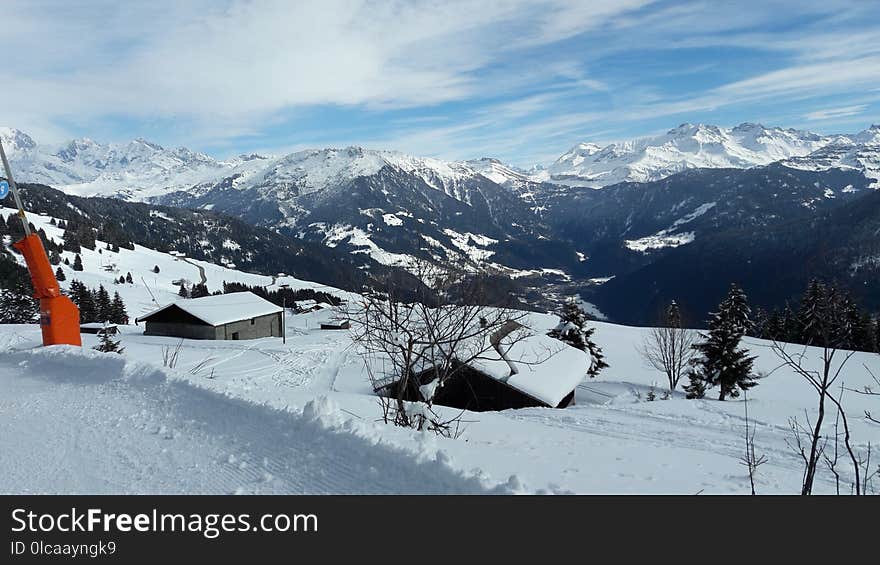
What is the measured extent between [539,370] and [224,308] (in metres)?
35.8

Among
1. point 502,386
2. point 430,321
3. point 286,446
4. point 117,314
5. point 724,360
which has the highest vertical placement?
point 430,321

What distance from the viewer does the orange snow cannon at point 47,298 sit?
1219 cm

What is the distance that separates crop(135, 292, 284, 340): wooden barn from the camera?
4431cm

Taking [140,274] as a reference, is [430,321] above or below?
below

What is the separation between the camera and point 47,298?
12.5 m

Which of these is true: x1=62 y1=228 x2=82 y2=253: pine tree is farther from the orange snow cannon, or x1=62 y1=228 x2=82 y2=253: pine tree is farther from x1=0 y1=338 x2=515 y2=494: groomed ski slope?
x1=0 y1=338 x2=515 y2=494: groomed ski slope

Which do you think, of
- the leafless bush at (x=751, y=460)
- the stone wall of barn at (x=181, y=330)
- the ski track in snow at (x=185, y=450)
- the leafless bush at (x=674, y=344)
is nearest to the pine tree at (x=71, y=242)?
the stone wall of barn at (x=181, y=330)

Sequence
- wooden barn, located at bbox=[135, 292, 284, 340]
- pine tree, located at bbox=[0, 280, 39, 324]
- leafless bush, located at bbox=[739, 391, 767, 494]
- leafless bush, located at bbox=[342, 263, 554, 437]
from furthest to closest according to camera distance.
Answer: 1. pine tree, located at bbox=[0, 280, 39, 324]
2. wooden barn, located at bbox=[135, 292, 284, 340]
3. leafless bush, located at bbox=[342, 263, 554, 437]
4. leafless bush, located at bbox=[739, 391, 767, 494]

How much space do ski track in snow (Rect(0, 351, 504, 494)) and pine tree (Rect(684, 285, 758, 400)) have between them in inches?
1045

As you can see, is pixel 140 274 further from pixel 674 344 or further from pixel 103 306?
pixel 674 344

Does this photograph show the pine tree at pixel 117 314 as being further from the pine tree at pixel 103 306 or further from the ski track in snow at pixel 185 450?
the ski track in snow at pixel 185 450

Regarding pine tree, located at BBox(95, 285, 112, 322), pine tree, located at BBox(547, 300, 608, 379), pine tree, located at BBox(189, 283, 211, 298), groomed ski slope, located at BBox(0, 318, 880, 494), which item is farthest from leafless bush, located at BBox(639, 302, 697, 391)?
pine tree, located at BBox(189, 283, 211, 298)

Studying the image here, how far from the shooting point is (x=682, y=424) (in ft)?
48.6

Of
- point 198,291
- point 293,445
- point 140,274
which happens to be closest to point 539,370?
point 293,445
